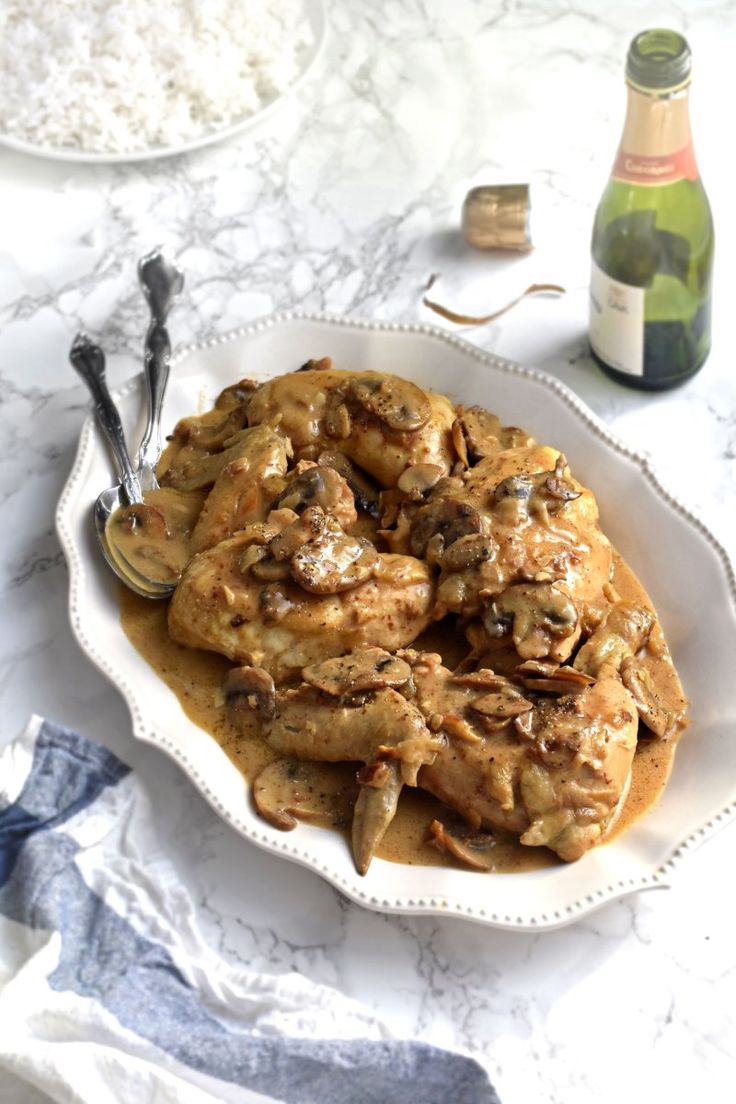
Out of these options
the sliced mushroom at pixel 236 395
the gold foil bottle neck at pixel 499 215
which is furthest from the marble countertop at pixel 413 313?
the sliced mushroom at pixel 236 395

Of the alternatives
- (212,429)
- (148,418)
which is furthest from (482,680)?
(148,418)

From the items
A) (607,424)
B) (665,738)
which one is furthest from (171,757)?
(607,424)

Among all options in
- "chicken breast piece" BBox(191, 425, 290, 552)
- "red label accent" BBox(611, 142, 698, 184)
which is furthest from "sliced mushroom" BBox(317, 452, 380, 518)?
"red label accent" BBox(611, 142, 698, 184)

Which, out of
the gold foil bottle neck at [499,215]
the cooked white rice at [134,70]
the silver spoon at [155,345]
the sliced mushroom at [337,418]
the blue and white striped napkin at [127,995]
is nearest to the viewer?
the blue and white striped napkin at [127,995]

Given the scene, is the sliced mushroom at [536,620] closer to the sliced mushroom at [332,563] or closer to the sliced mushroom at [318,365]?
the sliced mushroom at [332,563]

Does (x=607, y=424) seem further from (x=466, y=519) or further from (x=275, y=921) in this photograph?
(x=275, y=921)

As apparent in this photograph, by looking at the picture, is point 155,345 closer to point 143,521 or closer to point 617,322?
point 143,521

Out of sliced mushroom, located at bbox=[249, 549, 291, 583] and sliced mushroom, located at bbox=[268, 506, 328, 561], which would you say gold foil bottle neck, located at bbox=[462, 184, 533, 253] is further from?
sliced mushroom, located at bbox=[249, 549, 291, 583]
